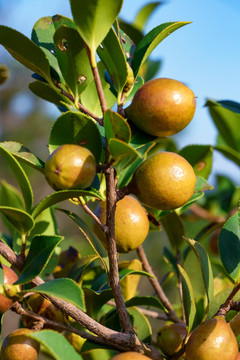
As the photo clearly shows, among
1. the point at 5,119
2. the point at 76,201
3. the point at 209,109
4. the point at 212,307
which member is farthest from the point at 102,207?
the point at 5,119

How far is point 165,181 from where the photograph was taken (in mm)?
723

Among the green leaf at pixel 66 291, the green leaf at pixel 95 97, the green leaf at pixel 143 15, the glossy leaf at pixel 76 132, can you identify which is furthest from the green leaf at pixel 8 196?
the green leaf at pixel 143 15

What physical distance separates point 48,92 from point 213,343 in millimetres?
520

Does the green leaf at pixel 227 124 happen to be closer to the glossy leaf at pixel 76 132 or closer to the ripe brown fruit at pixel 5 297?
the glossy leaf at pixel 76 132

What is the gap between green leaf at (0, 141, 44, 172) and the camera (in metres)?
0.75

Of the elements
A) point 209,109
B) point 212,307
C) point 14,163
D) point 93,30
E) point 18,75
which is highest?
point 93,30

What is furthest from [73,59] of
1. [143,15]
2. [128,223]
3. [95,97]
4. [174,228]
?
[143,15]

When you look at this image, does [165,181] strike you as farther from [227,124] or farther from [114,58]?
[227,124]

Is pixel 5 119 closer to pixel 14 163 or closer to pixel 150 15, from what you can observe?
pixel 150 15

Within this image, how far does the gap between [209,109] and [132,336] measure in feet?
2.79

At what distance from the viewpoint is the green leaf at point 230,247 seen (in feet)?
2.75

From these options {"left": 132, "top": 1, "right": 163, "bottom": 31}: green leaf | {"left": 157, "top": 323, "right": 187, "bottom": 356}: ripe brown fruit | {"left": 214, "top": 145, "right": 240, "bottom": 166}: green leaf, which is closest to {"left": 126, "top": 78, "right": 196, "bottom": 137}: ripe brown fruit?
{"left": 157, "top": 323, "right": 187, "bottom": 356}: ripe brown fruit

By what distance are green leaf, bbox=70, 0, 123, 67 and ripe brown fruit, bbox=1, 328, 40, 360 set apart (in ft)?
1.47

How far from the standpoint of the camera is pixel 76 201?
2.73 feet
